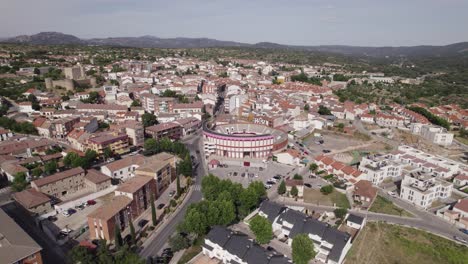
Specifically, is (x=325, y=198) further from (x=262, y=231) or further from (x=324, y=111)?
(x=324, y=111)

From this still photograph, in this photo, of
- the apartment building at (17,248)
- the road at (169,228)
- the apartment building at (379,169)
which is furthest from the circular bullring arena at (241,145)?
the apartment building at (17,248)

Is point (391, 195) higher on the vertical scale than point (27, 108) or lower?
lower

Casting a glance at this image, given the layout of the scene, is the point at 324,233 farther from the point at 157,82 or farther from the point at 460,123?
the point at 157,82

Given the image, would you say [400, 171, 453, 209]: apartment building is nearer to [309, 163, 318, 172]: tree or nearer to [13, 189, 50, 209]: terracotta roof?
[309, 163, 318, 172]: tree

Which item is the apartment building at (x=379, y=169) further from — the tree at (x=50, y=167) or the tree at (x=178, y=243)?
the tree at (x=50, y=167)

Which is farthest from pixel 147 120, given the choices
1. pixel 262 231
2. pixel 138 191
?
pixel 262 231

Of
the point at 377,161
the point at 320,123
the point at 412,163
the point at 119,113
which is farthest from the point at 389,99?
the point at 119,113
